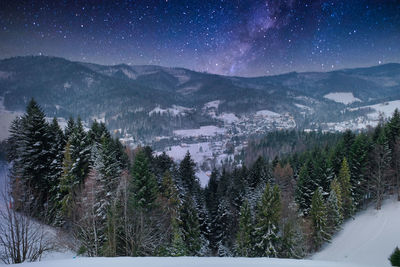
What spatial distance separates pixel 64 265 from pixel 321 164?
33.4 m

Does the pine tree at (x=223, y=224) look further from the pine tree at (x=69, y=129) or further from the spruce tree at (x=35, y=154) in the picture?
the pine tree at (x=69, y=129)

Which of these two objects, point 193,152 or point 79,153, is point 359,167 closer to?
point 79,153

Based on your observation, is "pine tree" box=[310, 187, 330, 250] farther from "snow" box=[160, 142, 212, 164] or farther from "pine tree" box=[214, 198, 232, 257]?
"snow" box=[160, 142, 212, 164]

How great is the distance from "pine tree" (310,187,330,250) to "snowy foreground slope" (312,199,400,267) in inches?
59.0

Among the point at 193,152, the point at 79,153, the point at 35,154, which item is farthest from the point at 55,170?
the point at 193,152

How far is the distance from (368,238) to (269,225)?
13.4 metres

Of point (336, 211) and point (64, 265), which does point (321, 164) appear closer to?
point (336, 211)

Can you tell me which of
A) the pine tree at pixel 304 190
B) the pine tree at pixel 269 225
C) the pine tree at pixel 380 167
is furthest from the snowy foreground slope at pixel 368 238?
the pine tree at pixel 269 225

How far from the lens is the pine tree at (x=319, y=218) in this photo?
25.9 meters

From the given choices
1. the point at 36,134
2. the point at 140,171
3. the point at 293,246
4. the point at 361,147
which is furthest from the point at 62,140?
the point at 361,147

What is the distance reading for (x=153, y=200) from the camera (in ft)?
66.0

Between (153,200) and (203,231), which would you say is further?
(203,231)

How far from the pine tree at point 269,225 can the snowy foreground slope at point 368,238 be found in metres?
7.93

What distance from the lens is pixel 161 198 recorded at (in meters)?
25.4
